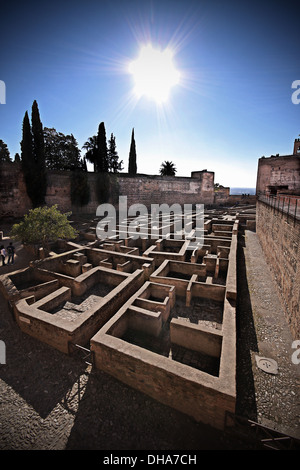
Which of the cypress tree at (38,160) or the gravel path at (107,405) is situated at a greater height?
the cypress tree at (38,160)

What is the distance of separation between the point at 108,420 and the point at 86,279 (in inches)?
186

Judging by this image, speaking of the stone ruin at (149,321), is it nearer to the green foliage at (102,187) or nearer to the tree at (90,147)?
the green foliage at (102,187)

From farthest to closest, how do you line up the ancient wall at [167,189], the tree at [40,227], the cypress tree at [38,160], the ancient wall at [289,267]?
the ancient wall at [167,189]
the cypress tree at [38,160]
the tree at [40,227]
the ancient wall at [289,267]

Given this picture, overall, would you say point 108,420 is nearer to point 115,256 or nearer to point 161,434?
point 161,434

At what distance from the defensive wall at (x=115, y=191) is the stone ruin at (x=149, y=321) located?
Answer: 11.2m

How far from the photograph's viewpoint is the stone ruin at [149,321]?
353 centimetres

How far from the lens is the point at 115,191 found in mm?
23234

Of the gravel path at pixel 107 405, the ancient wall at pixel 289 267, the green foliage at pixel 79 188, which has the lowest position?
the gravel path at pixel 107 405

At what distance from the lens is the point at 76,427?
3.37 meters

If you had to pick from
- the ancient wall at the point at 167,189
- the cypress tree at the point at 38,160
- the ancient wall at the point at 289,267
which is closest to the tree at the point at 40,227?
the ancient wall at the point at 289,267

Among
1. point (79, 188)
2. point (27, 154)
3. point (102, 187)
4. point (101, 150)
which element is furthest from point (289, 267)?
point (101, 150)

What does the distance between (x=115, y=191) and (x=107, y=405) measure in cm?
2144

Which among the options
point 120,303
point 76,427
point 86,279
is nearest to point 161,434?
point 76,427

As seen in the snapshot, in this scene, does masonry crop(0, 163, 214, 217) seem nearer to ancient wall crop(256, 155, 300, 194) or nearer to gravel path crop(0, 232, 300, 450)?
→ ancient wall crop(256, 155, 300, 194)
